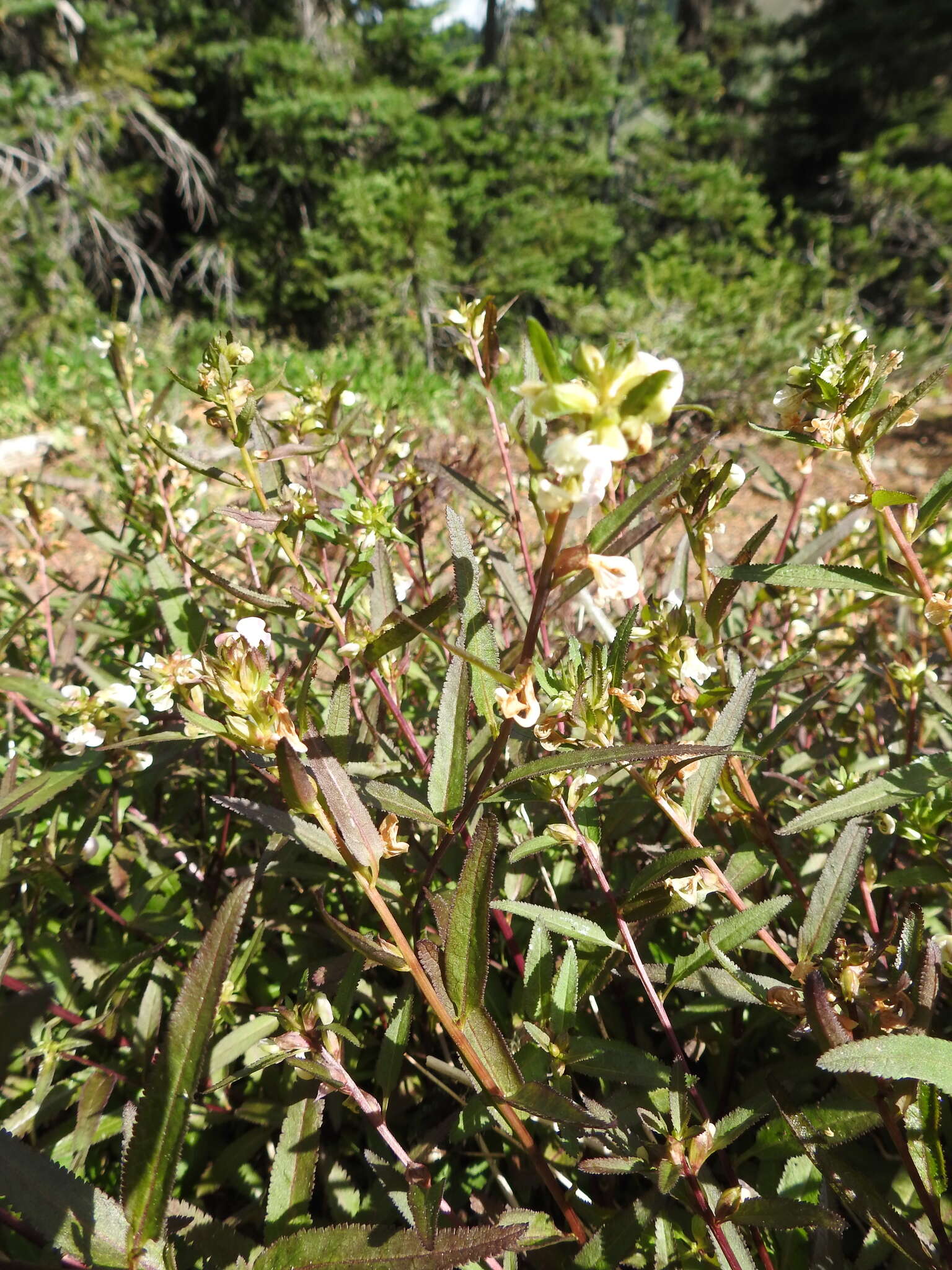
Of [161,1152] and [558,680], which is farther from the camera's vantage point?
[558,680]

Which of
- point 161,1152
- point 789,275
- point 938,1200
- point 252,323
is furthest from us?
point 252,323

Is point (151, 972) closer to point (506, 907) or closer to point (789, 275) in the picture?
point (506, 907)

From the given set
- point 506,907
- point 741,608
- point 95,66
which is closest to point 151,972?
point 506,907

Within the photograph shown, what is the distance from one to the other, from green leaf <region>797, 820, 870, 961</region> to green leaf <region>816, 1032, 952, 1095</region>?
0.26 metres

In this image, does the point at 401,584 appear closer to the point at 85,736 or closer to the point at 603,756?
the point at 85,736

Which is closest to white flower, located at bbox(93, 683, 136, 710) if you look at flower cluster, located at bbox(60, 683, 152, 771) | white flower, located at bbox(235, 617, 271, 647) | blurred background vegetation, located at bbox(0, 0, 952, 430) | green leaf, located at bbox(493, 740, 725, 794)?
flower cluster, located at bbox(60, 683, 152, 771)

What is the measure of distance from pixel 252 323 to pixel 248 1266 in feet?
39.0

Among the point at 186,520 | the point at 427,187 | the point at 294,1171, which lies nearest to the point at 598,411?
the point at 294,1171

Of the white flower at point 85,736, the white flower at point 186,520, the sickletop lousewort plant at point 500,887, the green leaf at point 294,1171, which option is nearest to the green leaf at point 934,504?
the sickletop lousewort plant at point 500,887

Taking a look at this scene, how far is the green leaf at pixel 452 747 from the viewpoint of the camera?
908mm

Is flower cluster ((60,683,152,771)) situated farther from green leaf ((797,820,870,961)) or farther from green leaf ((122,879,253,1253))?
green leaf ((797,820,870,961))

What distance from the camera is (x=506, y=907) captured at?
0.92 m

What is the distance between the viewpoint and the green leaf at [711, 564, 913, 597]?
2.93 feet

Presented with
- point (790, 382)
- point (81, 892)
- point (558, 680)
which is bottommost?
point (81, 892)
